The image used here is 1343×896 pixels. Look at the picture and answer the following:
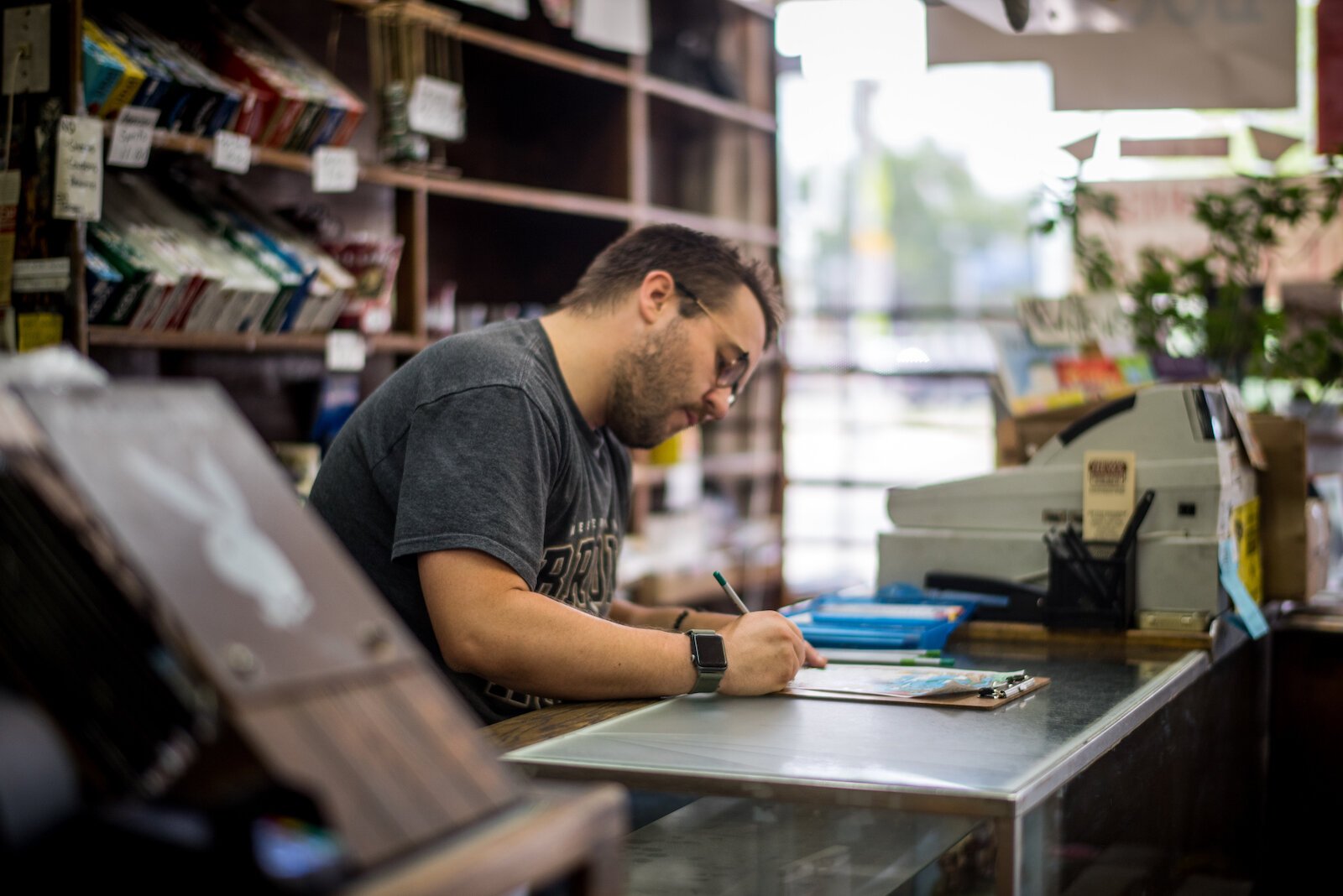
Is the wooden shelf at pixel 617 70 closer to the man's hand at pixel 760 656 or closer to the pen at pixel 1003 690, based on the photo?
the man's hand at pixel 760 656

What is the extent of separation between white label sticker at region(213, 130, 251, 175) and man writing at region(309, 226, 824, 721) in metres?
1.02

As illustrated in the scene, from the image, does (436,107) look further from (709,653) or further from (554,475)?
(709,653)

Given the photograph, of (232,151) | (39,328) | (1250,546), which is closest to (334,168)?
(232,151)

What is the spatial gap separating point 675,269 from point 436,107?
1520 mm

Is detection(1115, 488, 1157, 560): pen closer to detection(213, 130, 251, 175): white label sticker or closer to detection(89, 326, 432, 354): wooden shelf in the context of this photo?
detection(89, 326, 432, 354): wooden shelf

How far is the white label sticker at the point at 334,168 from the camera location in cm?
295

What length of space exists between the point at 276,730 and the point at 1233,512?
2089mm

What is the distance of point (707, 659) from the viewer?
1736 millimetres

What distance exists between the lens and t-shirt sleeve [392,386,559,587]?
64.6 inches

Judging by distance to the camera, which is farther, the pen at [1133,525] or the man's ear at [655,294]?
the pen at [1133,525]

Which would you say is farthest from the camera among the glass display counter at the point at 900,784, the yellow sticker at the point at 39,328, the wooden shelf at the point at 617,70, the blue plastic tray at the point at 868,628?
the wooden shelf at the point at 617,70

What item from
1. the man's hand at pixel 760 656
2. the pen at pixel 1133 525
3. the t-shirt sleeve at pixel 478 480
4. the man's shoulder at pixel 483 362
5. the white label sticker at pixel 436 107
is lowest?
the man's hand at pixel 760 656

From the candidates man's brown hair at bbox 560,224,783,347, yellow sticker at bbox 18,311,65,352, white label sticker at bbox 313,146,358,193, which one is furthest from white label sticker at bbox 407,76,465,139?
man's brown hair at bbox 560,224,783,347

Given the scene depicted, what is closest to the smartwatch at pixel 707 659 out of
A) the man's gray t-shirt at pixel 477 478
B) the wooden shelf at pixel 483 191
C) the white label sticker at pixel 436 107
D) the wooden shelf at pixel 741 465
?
the man's gray t-shirt at pixel 477 478
